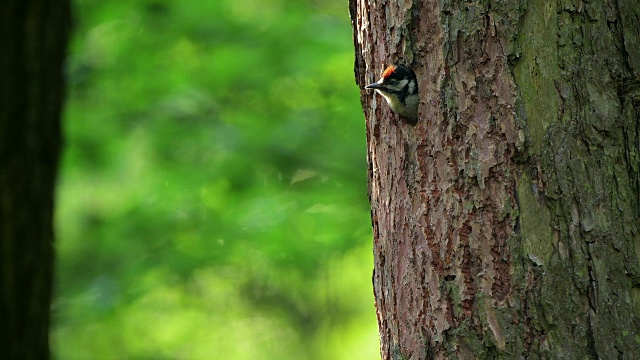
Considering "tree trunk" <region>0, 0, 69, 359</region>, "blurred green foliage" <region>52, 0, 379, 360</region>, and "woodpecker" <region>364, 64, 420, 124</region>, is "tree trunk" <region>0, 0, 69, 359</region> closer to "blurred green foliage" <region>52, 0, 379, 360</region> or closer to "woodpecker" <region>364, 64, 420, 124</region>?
"woodpecker" <region>364, 64, 420, 124</region>

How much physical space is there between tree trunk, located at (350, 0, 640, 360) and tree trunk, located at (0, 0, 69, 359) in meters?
1.90

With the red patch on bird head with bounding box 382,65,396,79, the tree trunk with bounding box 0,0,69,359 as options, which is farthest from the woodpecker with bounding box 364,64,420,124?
the tree trunk with bounding box 0,0,69,359

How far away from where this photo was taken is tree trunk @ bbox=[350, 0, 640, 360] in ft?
7.34

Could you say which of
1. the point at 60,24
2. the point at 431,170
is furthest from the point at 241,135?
the point at 431,170

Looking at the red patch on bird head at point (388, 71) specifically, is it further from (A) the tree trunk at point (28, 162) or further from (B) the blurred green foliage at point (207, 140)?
(B) the blurred green foliage at point (207, 140)

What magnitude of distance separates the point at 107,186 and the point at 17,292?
384cm

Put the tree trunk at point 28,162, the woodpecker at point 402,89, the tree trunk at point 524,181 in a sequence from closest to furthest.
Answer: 1. the tree trunk at point 524,181
2. the woodpecker at point 402,89
3. the tree trunk at point 28,162

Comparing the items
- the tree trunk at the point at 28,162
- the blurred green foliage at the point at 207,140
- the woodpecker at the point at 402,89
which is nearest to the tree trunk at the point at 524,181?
the woodpecker at the point at 402,89

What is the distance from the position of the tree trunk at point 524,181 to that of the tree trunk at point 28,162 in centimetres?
190

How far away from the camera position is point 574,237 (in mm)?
2244

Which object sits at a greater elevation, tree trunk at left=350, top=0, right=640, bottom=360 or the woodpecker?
the woodpecker

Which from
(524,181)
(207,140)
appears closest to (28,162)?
(524,181)

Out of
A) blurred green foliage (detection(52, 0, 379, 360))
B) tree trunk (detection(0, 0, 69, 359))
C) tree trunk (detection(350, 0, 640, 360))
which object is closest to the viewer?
tree trunk (detection(350, 0, 640, 360))

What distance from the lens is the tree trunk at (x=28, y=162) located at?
138 inches
